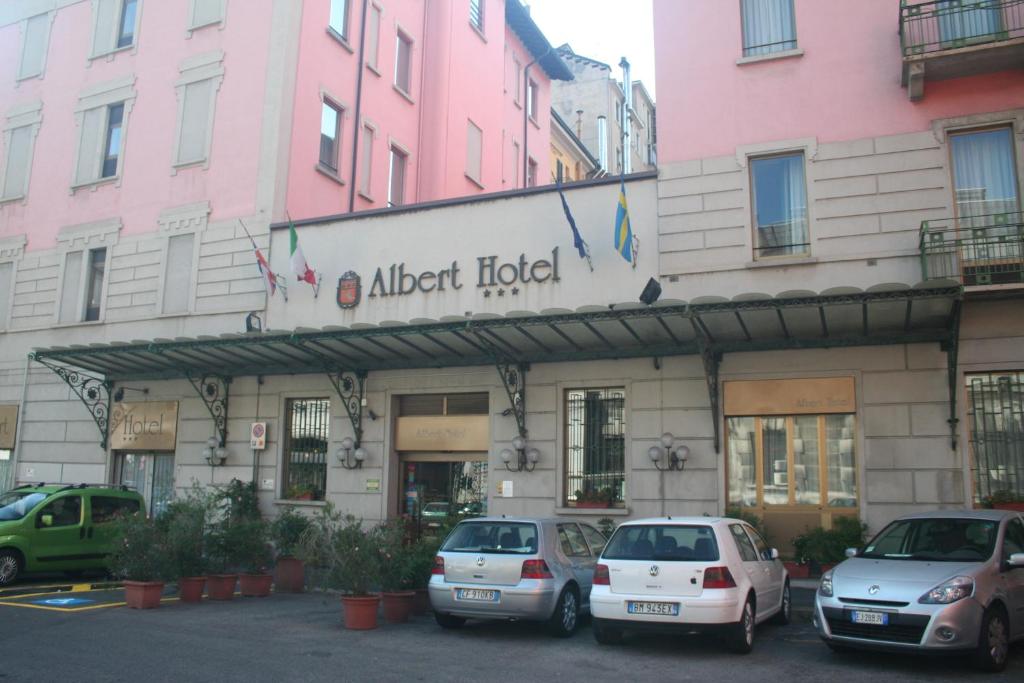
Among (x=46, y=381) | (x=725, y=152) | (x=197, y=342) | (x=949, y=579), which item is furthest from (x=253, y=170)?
(x=949, y=579)

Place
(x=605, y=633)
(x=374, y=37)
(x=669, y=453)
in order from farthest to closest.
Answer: (x=374, y=37) < (x=669, y=453) < (x=605, y=633)

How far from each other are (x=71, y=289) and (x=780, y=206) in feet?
59.3

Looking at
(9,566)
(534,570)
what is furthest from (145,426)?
(534,570)

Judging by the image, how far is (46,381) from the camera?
22906 mm

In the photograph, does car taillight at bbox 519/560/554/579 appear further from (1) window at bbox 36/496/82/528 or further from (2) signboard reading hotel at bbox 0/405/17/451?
(2) signboard reading hotel at bbox 0/405/17/451

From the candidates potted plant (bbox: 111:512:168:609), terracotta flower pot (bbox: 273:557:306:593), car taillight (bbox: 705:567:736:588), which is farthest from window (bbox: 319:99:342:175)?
car taillight (bbox: 705:567:736:588)

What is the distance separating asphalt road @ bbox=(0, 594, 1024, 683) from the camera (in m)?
8.93

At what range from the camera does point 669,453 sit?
15586mm

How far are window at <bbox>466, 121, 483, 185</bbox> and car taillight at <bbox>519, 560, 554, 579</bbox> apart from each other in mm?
18559

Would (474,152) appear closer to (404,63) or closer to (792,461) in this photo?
(404,63)

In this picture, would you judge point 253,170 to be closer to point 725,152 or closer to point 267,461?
point 267,461

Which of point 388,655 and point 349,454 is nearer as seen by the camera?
point 388,655

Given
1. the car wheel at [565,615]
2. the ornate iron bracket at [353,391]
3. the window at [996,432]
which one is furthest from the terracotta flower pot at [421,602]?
the window at [996,432]

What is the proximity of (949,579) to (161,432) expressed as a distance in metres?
17.3
